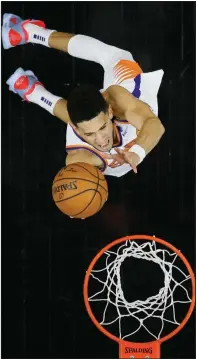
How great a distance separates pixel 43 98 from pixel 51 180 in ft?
2.03

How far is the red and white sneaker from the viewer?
3877mm

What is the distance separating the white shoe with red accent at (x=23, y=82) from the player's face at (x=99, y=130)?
3.06 feet

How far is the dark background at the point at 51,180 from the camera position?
402cm

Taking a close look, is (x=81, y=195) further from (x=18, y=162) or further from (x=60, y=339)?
(x=60, y=339)

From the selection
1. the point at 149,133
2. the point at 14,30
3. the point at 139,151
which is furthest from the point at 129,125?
the point at 14,30

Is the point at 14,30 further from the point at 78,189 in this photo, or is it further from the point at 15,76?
the point at 78,189

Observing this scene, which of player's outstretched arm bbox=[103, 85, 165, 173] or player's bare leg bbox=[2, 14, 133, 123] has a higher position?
player's bare leg bbox=[2, 14, 133, 123]

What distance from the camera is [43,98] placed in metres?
3.76

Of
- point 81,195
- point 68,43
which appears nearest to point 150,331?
point 81,195

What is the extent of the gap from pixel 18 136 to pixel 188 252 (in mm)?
1424

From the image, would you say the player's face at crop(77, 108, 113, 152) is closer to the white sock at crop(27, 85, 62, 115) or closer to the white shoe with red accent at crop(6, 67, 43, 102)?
the white sock at crop(27, 85, 62, 115)

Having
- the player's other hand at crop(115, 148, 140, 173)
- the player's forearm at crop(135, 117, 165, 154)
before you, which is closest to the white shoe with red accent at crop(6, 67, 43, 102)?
the player's forearm at crop(135, 117, 165, 154)

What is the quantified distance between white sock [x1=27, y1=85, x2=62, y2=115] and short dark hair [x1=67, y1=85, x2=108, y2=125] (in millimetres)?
711

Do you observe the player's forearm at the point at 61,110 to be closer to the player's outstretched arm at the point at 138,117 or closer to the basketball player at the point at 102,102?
the basketball player at the point at 102,102
